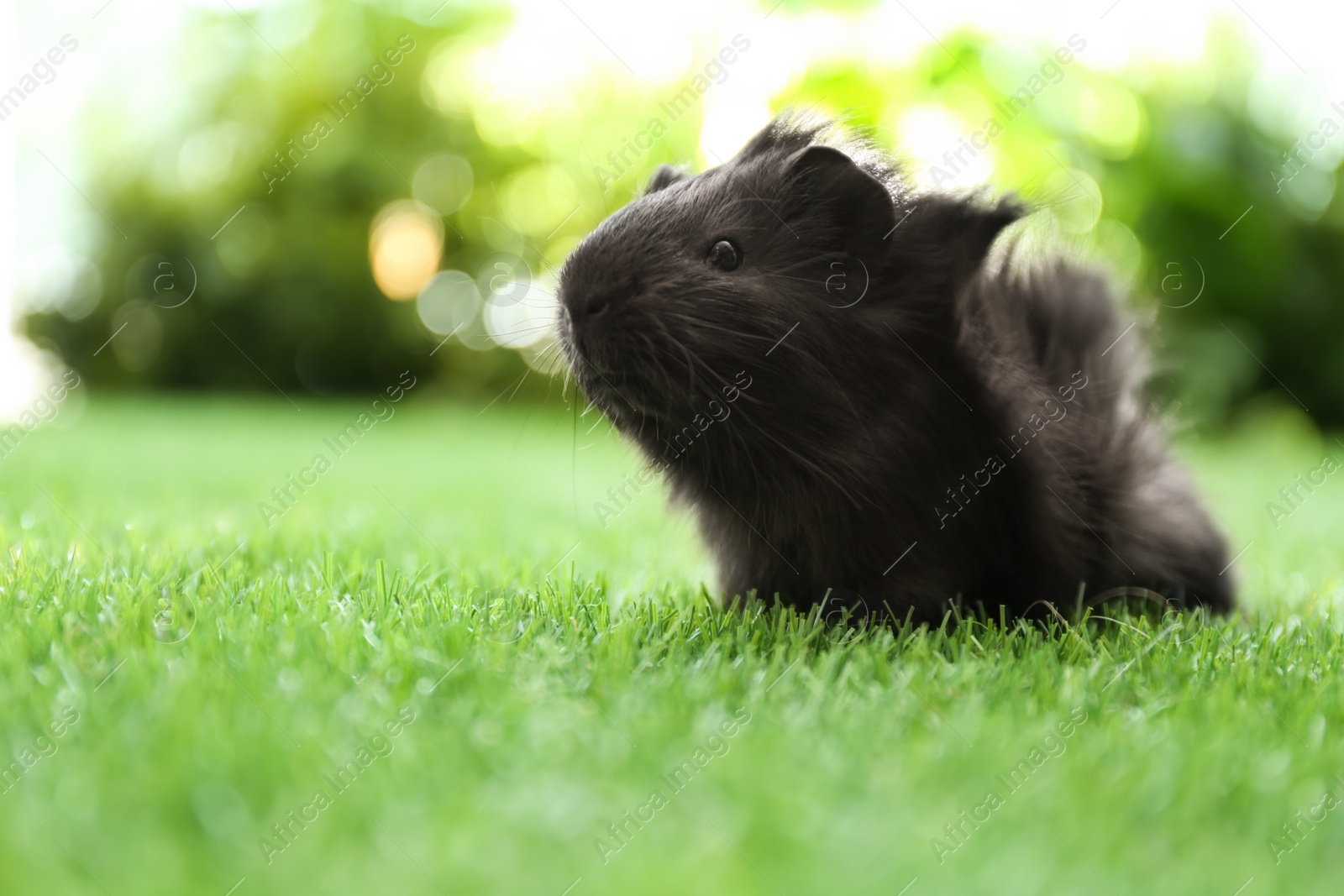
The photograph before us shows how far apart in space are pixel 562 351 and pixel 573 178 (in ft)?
37.5

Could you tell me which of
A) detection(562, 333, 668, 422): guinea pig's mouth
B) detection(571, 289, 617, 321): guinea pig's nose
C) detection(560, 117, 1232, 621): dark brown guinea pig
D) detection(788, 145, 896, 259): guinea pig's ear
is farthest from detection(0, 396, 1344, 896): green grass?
detection(788, 145, 896, 259): guinea pig's ear

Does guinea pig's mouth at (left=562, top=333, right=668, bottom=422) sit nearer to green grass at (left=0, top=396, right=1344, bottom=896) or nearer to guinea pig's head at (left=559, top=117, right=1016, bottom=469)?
guinea pig's head at (left=559, top=117, right=1016, bottom=469)

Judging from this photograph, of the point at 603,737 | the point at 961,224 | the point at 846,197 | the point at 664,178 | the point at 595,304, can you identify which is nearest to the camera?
the point at 603,737

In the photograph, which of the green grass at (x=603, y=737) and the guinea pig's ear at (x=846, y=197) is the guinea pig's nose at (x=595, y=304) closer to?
the guinea pig's ear at (x=846, y=197)

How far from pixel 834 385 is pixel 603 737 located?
1179mm

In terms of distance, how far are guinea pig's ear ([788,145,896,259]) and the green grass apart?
3.38 ft

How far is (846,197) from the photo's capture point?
A: 271 cm

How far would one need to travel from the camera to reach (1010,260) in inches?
127

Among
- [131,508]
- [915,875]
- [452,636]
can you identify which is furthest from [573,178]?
[915,875]

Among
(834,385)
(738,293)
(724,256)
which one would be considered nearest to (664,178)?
(724,256)

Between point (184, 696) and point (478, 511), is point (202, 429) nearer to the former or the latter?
point (478, 511)

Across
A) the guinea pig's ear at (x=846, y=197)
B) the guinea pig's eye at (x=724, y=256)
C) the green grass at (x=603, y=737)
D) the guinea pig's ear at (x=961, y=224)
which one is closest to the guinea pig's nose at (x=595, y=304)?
the guinea pig's eye at (x=724, y=256)

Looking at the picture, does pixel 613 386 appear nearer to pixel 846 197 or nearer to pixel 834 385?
pixel 834 385

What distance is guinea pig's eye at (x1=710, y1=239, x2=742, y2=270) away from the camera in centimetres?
265
